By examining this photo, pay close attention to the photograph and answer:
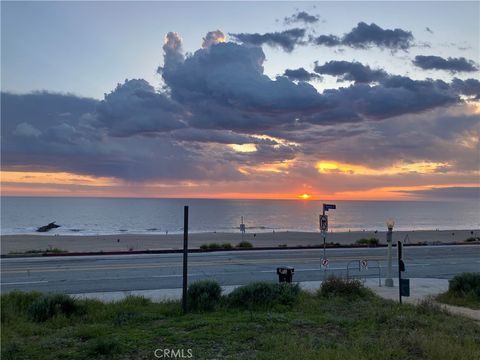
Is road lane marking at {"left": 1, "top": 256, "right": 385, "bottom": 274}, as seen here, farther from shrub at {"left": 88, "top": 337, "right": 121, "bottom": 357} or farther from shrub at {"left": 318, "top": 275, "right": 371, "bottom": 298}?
shrub at {"left": 88, "top": 337, "right": 121, "bottom": 357}

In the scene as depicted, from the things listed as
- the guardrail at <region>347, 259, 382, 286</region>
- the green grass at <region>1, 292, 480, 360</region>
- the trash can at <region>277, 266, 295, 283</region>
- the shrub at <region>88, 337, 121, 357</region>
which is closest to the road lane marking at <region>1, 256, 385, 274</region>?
the guardrail at <region>347, 259, 382, 286</region>

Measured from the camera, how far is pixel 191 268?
19.8 m

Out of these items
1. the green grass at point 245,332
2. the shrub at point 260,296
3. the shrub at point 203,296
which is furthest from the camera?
the shrub at point 260,296

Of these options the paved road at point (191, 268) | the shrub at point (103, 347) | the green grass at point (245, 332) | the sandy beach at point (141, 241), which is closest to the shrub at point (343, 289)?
the green grass at point (245, 332)

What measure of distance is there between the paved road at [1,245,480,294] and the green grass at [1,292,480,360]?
17.3 feet

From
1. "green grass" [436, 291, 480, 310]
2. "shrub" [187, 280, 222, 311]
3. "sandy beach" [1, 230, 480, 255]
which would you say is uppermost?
"shrub" [187, 280, 222, 311]

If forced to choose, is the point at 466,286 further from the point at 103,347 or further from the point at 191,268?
the point at 191,268

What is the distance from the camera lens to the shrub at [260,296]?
10282 millimetres

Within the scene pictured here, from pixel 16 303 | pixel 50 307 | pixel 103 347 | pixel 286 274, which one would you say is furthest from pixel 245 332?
pixel 16 303

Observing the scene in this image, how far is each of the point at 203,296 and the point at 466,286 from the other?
23.6 feet

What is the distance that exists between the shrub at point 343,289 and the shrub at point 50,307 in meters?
A: 6.01

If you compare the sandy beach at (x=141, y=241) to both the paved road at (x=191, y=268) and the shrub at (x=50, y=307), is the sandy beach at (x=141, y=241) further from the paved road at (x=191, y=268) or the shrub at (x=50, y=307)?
the shrub at (x=50, y=307)

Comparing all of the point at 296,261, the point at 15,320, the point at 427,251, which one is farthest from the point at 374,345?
the point at 427,251

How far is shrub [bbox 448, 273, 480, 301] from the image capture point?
12.0 m
